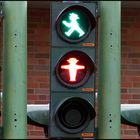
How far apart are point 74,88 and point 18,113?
47cm

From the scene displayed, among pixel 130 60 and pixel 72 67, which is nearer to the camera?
pixel 72 67

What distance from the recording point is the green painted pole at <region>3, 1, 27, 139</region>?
179 inches

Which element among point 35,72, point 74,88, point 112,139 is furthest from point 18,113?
point 35,72

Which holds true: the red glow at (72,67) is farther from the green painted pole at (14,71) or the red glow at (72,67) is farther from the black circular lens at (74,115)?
the green painted pole at (14,71)

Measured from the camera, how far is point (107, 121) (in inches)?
183

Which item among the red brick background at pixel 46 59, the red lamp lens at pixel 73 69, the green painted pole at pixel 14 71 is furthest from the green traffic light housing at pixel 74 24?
the red brick background at pixel 46 59

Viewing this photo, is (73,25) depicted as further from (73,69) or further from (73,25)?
(73,69)

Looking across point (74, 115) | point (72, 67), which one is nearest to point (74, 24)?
point (72, 67)

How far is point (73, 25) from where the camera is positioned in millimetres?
4594

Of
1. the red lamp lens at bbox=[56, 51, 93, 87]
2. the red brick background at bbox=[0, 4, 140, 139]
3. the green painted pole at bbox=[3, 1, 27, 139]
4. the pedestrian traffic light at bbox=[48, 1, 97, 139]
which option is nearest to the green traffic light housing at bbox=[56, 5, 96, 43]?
the pedestrian traffic light at bbox=[48, 1, 97, 139]

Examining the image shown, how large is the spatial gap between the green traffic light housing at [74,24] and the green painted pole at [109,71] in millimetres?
132

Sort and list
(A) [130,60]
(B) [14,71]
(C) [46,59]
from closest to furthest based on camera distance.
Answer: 1. (B) [14,71]
2. (C) [46,59]
3. (A) [130,60]

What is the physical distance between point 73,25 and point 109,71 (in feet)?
1.49

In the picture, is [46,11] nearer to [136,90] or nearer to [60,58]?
[136,90]
